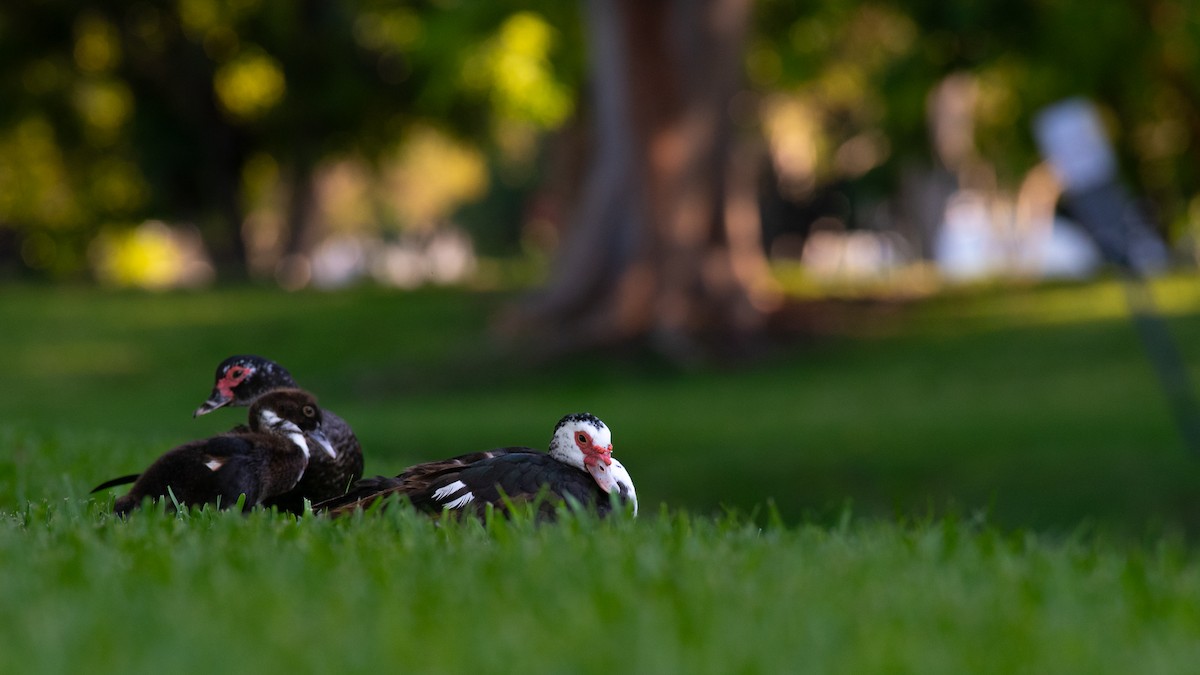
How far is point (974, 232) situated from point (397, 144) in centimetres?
4279

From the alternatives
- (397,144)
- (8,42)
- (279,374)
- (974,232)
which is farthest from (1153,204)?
(974,232)

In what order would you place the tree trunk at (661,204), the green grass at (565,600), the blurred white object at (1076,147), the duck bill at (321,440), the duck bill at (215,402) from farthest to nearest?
1. the tree trunk at (661,204)
2. the blurred white object at (1076,147)
3. the duck bill at (321,440)
4. the duck bill at (215,402)
5. the green grass at (565,600)

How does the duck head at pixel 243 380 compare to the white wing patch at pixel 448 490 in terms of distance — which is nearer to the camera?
the white wing patch at pixel 448 490

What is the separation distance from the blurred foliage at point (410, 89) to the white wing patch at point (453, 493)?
1871cm

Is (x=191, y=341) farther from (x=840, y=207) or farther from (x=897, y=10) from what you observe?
(x=840, y=207)

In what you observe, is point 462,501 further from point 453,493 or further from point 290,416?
point 290,416

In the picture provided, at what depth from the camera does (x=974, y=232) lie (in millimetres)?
77875

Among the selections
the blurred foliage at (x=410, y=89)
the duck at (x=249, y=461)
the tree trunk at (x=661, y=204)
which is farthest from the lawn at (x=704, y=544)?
the blurred foliage at (x=410, y=89)

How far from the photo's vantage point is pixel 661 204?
23547 millimetres

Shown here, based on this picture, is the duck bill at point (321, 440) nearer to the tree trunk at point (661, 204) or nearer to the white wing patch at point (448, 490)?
the white wing patch at point (448, 490)

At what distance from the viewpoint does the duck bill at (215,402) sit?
18.1 feet

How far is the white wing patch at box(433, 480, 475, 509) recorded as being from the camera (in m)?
5.23

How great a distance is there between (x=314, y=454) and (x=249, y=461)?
0.81ft

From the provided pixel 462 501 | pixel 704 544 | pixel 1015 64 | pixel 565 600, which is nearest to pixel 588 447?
pixel 462 501
